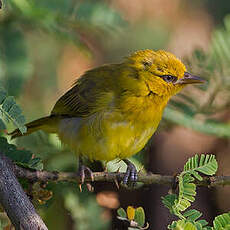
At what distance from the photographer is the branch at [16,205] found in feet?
7.51

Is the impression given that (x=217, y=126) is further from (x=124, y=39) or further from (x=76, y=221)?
(x=124, y=39)

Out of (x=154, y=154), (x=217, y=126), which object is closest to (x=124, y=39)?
(x=154, y=154)

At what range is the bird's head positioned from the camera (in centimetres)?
371

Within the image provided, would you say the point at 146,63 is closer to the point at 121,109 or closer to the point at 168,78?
the point at 168,78

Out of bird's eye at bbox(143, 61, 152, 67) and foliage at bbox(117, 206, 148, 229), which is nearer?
foliage at bbox(117, 206, 148, 229)

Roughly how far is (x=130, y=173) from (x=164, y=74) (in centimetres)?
83

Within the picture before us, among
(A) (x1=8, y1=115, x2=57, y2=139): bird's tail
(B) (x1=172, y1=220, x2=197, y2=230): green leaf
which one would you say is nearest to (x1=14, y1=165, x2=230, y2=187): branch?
(B) (x1=172, y1=220, x2=197, y2=230): green leaf

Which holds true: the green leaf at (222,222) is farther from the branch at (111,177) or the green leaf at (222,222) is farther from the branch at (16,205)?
the branch at (16,205)

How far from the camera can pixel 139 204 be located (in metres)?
5.21

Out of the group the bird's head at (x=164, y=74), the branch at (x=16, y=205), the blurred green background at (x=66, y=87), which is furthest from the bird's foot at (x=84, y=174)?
the bird's head at (x=164, y=74)

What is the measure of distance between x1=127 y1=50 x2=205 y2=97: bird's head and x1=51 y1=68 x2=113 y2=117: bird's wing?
0.31 meters

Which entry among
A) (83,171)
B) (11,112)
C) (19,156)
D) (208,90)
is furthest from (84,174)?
(208,90)

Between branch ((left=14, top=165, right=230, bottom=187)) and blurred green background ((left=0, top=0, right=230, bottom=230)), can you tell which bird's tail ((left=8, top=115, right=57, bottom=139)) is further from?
branch ((left=14, top=165, right=230, bottom=187))

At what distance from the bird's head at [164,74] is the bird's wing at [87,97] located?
1.03ft
